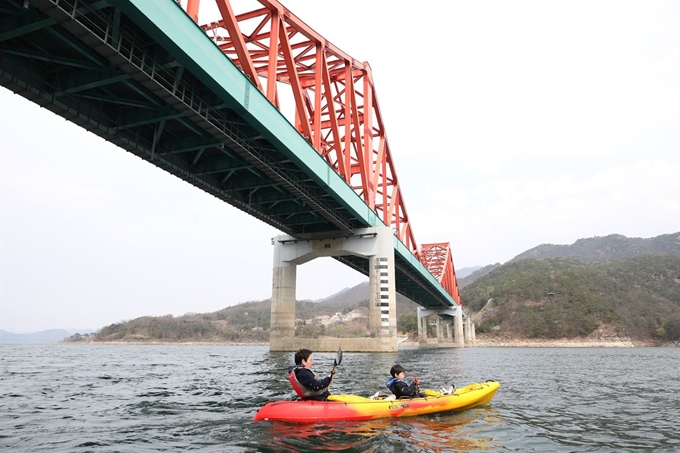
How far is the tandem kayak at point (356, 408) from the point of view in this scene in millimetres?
8609

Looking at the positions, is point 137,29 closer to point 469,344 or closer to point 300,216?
point 300,216

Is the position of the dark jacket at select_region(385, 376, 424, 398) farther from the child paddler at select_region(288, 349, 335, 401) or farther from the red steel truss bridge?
the red steel truss bridge

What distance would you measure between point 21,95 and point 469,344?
101192 mm

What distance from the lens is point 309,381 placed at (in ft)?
30.0

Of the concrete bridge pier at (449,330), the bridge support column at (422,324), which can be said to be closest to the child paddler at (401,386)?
the concrete bridge pier at (449,330)

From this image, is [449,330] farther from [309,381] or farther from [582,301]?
[309,381]

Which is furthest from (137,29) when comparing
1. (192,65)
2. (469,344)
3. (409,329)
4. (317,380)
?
(409,329)

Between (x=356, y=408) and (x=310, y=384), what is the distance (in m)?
1.04

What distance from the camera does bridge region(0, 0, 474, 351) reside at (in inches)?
525

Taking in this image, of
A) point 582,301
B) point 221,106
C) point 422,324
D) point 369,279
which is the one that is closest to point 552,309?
point 582,301

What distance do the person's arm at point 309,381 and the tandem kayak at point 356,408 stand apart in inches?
12.2

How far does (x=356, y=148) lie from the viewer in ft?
128

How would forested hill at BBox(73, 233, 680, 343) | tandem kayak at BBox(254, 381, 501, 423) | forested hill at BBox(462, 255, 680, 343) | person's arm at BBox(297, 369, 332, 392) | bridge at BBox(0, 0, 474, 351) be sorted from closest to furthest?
tandem kayak at BBox(254, 381, 501, 423), person's arm at BBox(297, 369, 332, 392), bridge at BBox(0, 0, 474, 351), forested hill at BBox(462, 255, 680, 343), forested hill at BBox(73, 233, 680, 343)

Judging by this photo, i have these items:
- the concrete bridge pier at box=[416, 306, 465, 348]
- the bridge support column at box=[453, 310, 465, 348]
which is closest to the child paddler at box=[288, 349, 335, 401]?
the concrete bridge pier at box=[416, 306, 465, 348]
